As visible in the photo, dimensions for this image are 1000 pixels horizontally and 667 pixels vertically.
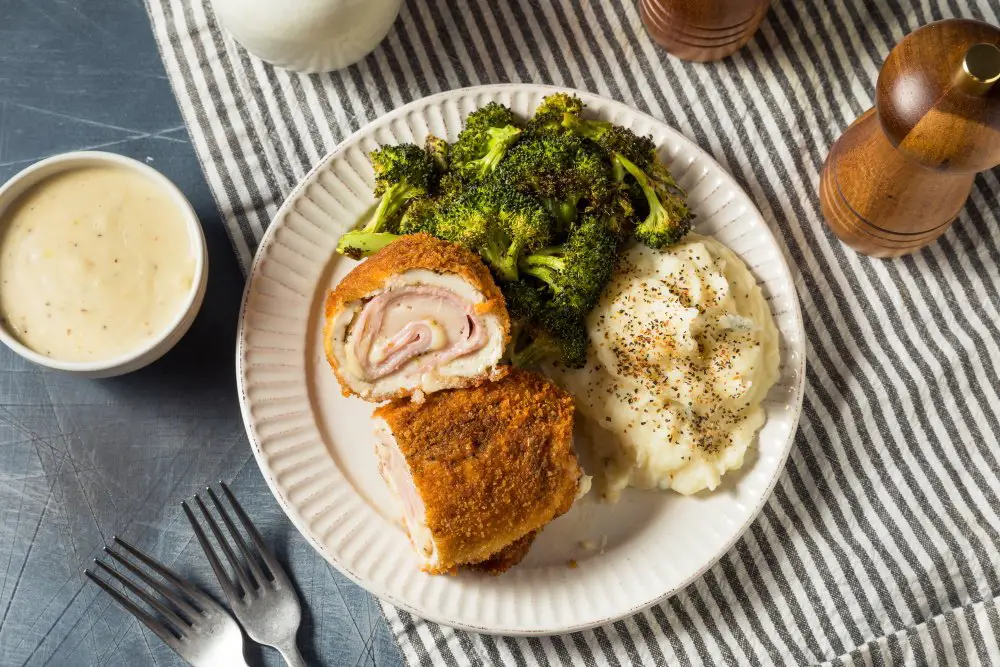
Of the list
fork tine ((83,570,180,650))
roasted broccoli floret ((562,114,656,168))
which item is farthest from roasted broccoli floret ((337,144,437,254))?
fork tine ((83,570,180,650))

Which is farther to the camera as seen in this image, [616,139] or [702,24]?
[702,24]

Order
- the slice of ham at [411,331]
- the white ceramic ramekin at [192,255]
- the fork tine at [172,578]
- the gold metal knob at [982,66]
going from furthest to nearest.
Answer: the fork tine at [172,578] < the slice of ham at [411,331] < the white ceramic ramekin at [192,255] < the gold metal knob at [982,66]

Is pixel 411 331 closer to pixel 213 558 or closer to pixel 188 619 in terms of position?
pixel 213 558

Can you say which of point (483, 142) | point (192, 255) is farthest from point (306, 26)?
point (192, 255)

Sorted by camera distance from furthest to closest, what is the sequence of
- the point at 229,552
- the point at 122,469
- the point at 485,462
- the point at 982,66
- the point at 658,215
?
the point at 122,469 → the point at 229,552 → the point at 658,215 → the point at 485,462 → the point at 982,66

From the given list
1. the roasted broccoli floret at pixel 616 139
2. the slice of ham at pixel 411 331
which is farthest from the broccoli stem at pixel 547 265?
the roasted broccoli floret at pixel 616 139

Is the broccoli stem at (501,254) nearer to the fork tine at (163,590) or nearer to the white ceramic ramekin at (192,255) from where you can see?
the white ceramic ramekin at (192,255)
